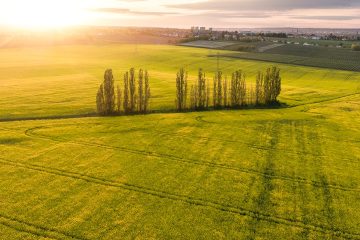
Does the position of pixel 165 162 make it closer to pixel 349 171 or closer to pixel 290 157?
pixel 290 157

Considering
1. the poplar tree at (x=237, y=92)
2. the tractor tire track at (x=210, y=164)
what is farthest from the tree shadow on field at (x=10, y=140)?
the poplar tree at (x=237, y=92)

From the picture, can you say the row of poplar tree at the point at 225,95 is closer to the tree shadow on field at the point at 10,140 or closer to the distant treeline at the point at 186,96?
the distant treeline at the point at 186,96

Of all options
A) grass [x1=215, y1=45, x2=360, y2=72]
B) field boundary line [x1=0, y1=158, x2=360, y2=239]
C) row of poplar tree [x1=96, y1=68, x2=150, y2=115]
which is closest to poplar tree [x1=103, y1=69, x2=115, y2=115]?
row of poplar tree [x1=96, y1=68, x2=150, y2=115]

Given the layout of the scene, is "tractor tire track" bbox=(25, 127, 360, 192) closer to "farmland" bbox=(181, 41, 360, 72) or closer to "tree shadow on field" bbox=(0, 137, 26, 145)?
"tree shadow on field" bbox=(0, 137, 26, 145)

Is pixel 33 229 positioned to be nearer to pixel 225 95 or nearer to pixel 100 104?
pixel 100 104

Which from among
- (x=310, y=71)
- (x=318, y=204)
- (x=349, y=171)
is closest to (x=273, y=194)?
(x=318, y=204)

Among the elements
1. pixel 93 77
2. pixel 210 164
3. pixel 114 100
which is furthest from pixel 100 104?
pixel 93 77
